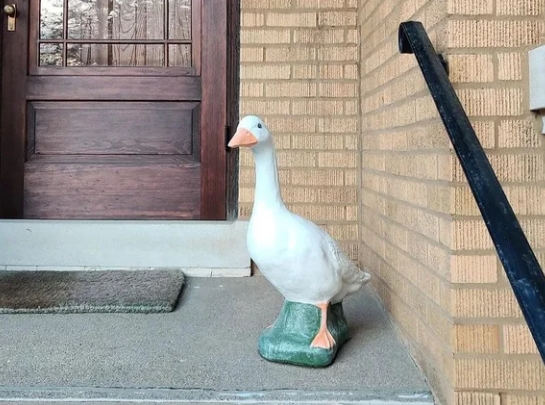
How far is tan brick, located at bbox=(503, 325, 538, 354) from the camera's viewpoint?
3.34 feet

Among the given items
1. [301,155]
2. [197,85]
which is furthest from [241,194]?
[197,85]

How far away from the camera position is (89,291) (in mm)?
1815

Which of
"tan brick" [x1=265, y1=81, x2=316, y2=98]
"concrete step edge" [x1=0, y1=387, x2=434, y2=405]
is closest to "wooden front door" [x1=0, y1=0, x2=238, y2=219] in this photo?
"tan brick" [x1=265, y1=81, x2=316, y2=98]

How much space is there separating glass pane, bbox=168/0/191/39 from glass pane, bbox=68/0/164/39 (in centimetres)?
5

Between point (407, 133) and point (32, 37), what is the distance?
81.0 inches

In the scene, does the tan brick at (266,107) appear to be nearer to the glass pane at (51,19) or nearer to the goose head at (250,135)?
the goose head at (250,135)

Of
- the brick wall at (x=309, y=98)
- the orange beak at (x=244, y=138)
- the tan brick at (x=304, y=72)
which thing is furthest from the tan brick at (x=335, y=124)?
the orange beak at (x=244, y=138)

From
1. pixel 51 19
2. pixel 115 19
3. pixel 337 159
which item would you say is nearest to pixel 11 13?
pixel 51 19

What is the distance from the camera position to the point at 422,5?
123 cm

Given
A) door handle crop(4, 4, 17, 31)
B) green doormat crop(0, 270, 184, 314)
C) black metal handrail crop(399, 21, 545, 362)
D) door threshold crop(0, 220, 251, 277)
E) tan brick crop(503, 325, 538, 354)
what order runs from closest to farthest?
black metal handrail crop(399, 21, 545, 362) < tan brick crop(503, 325, 538, 354) < green doormat crop(0, 270, 184, 314) < door threshold crop(0, 220, 251, 277) < door handle crop(4, 4, 17, 31)

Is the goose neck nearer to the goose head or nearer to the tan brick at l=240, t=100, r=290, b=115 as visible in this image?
the goose head

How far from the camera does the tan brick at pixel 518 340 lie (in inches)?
40.1

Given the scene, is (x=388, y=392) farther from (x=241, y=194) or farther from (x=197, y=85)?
(x=197, y=85)

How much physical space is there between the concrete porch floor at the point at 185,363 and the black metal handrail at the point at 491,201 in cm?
52
